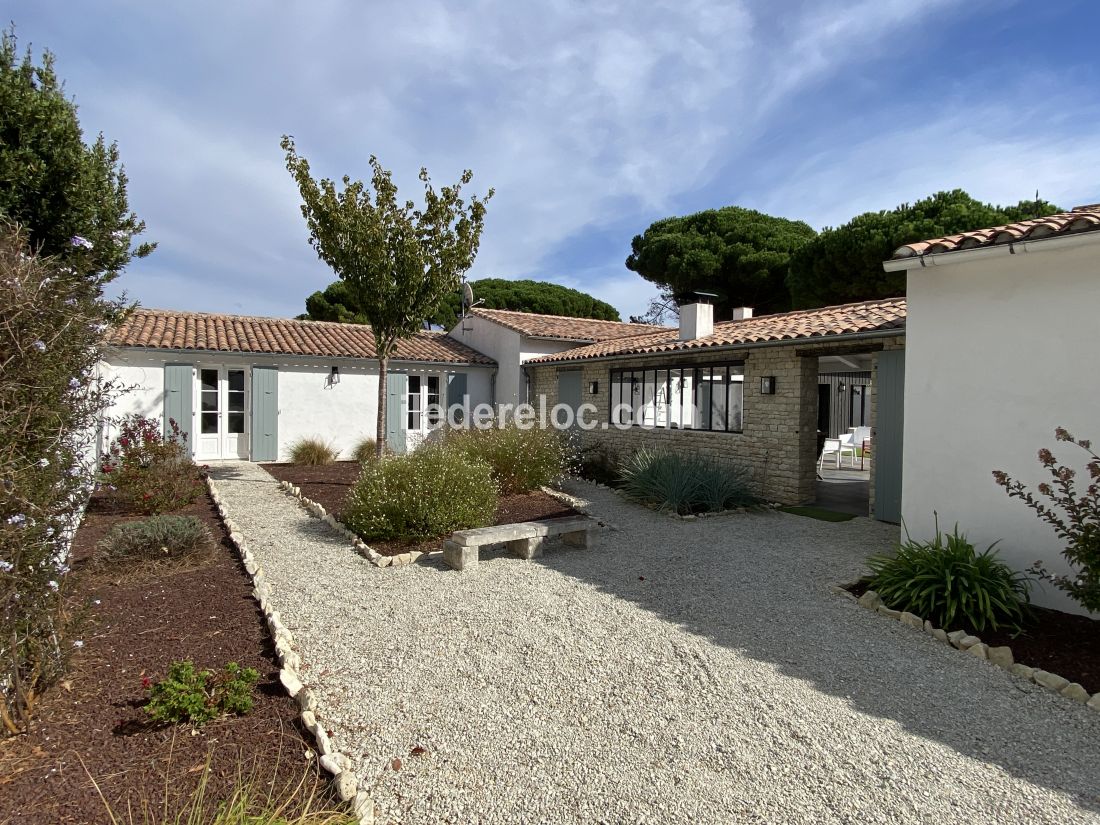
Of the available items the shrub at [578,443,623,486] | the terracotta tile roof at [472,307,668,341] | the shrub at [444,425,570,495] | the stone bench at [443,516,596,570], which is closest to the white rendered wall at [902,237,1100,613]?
the stone bench at [443,516,596,570]

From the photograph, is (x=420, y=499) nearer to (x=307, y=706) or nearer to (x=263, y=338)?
(x=307, y=706)

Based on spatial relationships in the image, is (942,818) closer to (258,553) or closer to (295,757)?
(295,757)

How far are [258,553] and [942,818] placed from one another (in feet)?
20.7

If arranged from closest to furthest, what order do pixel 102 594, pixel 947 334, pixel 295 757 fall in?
pixel 295 757 → pixel 102 594 → pixel 947 334

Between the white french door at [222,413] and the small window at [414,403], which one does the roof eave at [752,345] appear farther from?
the white french door at [222,413]

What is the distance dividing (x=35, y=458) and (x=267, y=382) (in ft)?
37.4

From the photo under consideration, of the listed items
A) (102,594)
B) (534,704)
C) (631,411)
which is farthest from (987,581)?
(631,411)

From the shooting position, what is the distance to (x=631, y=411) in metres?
13.1

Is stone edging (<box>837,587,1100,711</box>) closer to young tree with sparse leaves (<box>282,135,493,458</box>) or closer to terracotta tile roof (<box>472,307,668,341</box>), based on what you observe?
young tree with sparse leaves (<box>282,135,493,458</box>)

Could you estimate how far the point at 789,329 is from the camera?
9.66 metres

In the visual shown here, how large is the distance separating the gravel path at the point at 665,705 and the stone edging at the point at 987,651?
0.37 ft

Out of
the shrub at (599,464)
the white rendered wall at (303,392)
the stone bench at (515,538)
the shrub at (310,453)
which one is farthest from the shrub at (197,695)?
the white rendered wall at (303,392)

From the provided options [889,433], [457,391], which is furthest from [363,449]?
[889,433]

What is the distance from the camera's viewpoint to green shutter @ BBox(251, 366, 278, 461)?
43.8ft
